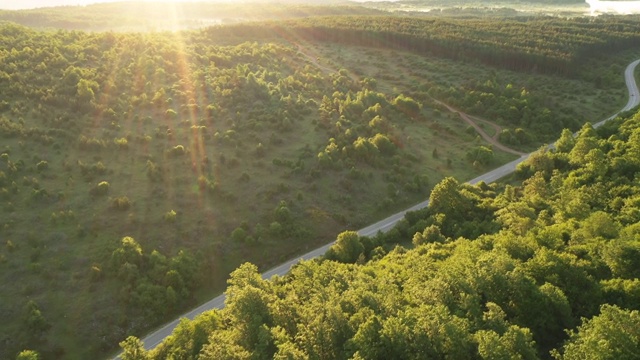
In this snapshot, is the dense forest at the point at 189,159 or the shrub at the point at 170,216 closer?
the dense forest at the point at 189,159

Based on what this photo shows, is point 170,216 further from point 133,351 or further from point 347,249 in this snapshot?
point 133,351

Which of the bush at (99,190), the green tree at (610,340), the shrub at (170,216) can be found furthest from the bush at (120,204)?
the green tree at (610,340)

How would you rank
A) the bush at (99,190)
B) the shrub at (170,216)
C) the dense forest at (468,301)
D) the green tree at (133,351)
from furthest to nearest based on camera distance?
the bush at (99,190)
the shrub at (170,216)
the green tree at (133,351)
the dense forest at (468,301)

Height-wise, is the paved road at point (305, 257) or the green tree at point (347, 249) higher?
the green tree at point (347, 249)

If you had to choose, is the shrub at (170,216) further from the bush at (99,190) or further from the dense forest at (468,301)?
the dense forest at (468,301)

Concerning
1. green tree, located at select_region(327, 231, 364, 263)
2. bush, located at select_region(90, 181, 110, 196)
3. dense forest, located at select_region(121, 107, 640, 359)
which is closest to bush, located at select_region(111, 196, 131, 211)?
bush, located at select_region(90, 181, 110, 196)

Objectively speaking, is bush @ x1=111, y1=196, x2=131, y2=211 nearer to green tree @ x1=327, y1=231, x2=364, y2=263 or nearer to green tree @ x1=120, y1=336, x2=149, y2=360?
green tree @ x1=327, y1=231, x2=364, y2=263
